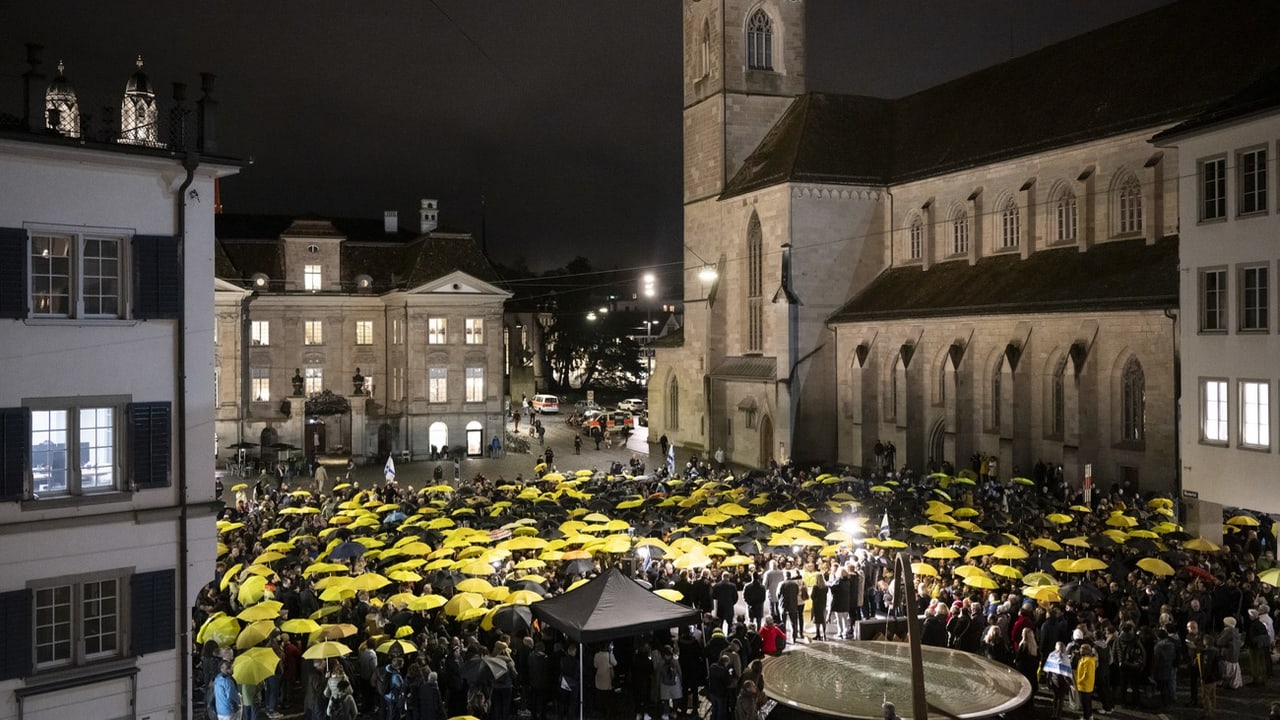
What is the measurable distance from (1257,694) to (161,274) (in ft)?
60.1

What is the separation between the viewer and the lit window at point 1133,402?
34594 mm

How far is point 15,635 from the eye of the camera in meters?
14.9

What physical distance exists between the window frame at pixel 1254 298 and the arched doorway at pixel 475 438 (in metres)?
39.1

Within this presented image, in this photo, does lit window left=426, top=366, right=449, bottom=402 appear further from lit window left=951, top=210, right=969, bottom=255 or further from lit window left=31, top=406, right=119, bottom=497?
lit window left=31, top=406, right=119, bottom=497

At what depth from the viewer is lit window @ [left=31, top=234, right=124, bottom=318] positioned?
15586 mm

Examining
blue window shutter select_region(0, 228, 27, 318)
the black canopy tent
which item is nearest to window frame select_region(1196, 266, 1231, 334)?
the black canopy tent

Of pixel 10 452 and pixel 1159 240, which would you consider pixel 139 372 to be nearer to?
pixel 10 452

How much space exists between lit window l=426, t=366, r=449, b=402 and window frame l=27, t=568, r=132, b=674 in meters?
40.0

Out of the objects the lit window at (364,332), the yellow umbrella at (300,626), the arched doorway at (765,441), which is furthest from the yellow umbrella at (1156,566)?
the lit window at (364,332)

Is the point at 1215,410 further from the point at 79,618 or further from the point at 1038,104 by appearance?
the point at 79,618

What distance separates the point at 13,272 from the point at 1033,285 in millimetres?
33956

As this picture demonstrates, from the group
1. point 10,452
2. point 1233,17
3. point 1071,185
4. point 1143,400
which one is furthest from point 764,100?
point 10,452

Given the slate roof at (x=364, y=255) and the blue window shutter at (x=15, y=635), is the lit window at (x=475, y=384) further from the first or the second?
the blue window shutter at (x=15, y=635)

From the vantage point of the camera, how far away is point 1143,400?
34500mm
